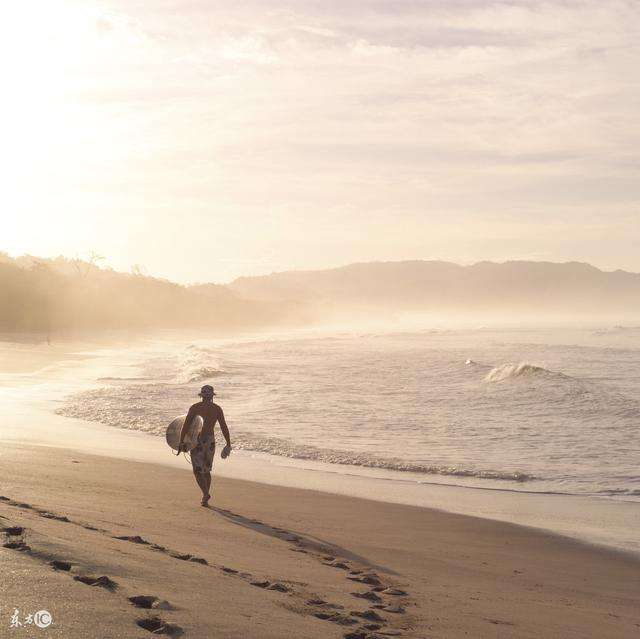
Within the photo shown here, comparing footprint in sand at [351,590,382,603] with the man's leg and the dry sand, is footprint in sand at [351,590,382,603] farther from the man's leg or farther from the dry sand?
the man's leg

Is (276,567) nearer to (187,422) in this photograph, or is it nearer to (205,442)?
(205,442)

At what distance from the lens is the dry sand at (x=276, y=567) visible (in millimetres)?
4379

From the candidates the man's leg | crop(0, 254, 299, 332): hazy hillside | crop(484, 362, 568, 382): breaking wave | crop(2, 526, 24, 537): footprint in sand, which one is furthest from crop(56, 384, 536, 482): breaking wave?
crop(0, 254, 299, 332): hazy hillside

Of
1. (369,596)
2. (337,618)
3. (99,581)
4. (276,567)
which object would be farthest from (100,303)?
(337,618)

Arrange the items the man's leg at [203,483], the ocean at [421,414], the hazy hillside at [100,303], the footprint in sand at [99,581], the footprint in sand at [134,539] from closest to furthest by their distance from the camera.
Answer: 1. the footprint in sand at [99,581]
2. the footprint in sand at [134,539]
3. the man's leg at [203,483]
4. the ocean at [421,414]
5. the hazy hillside at [100,303]

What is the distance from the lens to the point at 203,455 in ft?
30.5

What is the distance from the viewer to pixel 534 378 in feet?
82.7

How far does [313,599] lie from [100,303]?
71.6m

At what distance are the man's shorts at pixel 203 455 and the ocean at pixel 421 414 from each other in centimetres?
374

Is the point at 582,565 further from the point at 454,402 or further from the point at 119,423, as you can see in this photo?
the point at 454,402

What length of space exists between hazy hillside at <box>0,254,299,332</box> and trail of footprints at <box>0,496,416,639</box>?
52634 mm

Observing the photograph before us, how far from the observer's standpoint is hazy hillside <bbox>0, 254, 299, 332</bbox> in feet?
195

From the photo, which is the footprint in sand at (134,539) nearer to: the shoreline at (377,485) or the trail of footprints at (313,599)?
the trail of footprints at (313,599)

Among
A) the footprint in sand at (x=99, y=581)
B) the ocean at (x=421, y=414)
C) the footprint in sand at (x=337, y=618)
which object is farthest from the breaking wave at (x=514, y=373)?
the footprint in sand at (x=99, y=581)
